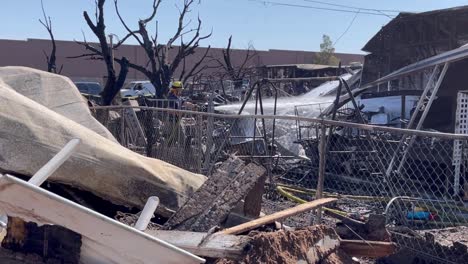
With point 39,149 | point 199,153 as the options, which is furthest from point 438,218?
point 39,149

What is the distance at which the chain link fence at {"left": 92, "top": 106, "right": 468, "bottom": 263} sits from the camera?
5.35 m

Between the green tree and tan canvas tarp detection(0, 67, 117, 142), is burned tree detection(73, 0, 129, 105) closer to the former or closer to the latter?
tan canvas tarp detection(0, 67, 117, 142)

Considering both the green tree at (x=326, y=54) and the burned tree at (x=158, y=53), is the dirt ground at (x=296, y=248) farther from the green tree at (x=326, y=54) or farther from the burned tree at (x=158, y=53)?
the green tree at (x=326, y=54)

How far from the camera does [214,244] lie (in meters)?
3.25

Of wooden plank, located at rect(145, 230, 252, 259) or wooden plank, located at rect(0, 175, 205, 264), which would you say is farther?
wooden plank, located at rect(145, 230, 252, 259)

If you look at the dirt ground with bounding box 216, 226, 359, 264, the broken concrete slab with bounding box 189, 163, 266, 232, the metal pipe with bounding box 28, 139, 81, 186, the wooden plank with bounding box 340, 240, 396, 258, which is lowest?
the wooden plank with bounding box 340, 240, 396, 258

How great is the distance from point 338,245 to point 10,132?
2099mm

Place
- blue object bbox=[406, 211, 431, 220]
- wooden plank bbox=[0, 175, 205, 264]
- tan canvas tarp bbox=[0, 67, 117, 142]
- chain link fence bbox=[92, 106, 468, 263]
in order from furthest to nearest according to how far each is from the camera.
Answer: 1. tan canvas tarp bbox=[0, 67, 117, 142]
2. chain link fence bbox=[92, 106, 468, 263]
3. blue object bbox=[406, 211, 431, 220]
4. wooden plank bbox=[0, 175, 205, 264]

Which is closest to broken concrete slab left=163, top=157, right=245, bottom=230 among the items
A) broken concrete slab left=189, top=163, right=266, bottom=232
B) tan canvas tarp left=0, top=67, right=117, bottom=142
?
broken concrete slab left=189, top=163, right=266, bottom=232

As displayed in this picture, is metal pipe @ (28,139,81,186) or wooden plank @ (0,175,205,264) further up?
metal pipe @ (28,139,81,186)

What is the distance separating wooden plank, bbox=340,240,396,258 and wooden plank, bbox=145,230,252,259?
2.31 ft

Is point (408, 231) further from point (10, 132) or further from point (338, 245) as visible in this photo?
point (10, 132)

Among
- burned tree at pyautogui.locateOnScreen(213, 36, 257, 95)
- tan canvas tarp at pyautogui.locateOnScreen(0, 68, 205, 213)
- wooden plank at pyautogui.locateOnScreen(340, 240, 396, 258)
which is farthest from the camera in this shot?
burned tree at pyautogui.locateOnScreen(213, 36, 257, 95)

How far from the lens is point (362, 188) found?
7.32 m
